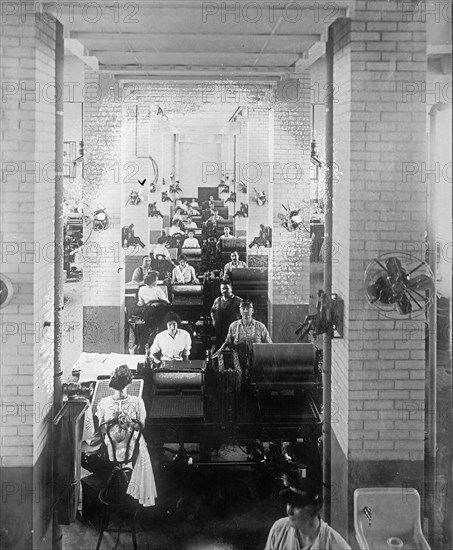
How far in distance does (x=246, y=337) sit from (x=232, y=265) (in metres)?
0.55

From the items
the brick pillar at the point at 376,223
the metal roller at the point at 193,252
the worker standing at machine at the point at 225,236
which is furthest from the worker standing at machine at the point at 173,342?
the brick pillar at the point at 376,223

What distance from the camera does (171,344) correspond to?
14.8 feet

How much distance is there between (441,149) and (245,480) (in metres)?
2.59

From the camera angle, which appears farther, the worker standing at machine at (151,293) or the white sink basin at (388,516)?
the worker standing at machine at (151,293)

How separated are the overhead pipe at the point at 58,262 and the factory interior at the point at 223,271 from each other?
1 centimetres

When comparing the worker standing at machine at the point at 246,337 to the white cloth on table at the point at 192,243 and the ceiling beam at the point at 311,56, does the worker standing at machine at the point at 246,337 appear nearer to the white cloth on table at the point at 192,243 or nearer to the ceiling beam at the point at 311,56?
the white cloth on table at the point at 192,243

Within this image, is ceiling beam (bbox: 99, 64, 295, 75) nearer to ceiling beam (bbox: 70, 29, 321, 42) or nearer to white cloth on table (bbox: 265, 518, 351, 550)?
ceiling beam (bbox: 70, 29, 321, 42)

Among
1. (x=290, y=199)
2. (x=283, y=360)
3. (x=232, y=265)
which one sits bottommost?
(x=283, y=360)

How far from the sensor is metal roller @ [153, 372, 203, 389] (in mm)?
4449

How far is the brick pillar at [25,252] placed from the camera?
377 cm

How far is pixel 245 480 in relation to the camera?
4.37 meters

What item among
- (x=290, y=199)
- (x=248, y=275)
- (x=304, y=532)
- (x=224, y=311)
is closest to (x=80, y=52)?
(x=290, y=199)

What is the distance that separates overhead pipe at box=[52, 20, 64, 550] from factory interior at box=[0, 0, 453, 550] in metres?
0.01

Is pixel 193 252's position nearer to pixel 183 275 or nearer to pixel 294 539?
pixel 183 275
